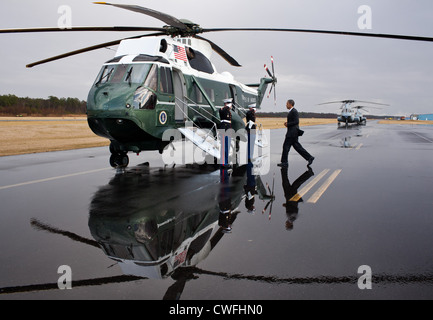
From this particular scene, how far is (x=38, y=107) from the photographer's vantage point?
295 feet

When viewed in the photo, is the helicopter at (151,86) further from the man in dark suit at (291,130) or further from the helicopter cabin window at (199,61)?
the man in dark suit at (291,130)

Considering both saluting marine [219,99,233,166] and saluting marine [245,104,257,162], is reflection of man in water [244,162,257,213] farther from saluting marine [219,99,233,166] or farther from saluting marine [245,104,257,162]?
saluting marine [245,104,257,162]

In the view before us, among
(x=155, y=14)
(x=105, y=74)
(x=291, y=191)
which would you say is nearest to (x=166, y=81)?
(x=105, y=74)

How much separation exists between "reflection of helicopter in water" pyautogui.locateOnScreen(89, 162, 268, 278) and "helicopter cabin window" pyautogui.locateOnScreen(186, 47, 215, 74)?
505cm

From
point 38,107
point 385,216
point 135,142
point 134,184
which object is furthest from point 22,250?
point 38,107

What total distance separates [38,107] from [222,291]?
325ft

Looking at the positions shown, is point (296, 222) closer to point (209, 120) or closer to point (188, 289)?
point (188, 289)

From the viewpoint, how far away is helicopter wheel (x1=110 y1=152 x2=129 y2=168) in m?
10.8

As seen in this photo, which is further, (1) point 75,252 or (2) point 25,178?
(2) point 25,178

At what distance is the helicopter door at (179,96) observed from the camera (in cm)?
1088

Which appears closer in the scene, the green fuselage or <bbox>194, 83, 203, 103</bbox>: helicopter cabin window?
the green fuselage

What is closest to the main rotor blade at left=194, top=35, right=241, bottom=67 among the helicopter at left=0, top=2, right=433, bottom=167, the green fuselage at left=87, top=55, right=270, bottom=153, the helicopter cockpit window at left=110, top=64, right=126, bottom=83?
the helicopter at left=0, top=2, right=433, bottom=167

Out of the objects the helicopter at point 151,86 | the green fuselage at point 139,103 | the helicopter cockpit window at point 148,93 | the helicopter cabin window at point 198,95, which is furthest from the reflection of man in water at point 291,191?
the helicopter cockpit window at point 148,93

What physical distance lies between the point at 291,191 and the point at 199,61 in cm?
718
